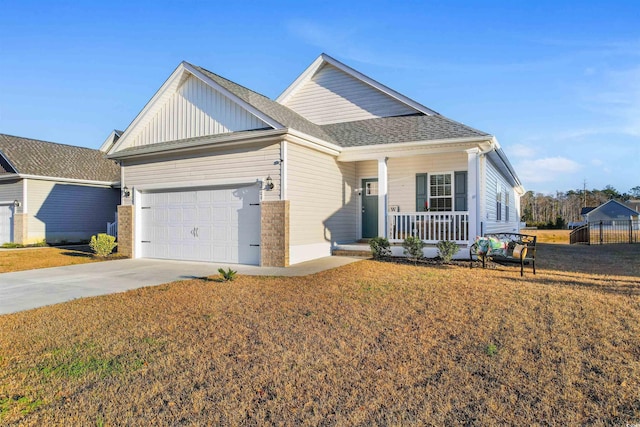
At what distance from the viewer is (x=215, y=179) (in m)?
11.7

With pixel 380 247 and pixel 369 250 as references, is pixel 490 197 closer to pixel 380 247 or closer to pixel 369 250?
pixel 369 250

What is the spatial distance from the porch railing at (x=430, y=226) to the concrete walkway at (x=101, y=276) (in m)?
1.81

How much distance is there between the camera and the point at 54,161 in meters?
20.8

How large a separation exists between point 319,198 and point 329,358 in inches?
324

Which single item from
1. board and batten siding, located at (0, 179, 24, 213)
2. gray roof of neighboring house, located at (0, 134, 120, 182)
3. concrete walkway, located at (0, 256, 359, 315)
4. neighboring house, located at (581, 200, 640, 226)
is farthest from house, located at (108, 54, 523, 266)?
neighboring house, located at (581, 200, 640, 226)

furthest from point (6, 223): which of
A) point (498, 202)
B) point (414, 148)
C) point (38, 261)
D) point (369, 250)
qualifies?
point (498, 202)

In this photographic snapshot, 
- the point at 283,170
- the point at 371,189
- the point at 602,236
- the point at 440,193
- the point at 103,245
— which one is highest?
the point at 283,170

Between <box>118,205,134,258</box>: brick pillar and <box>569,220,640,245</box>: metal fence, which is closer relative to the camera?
<box>118,205,134,258</box>: brick pillar

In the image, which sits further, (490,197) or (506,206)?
(506,206)

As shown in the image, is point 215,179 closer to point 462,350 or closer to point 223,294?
point 223,294

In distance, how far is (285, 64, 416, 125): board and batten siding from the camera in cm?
1463

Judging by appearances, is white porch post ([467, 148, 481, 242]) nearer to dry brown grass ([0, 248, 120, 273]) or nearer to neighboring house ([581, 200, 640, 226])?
dry brown grass ([0, 248, 120, 273])

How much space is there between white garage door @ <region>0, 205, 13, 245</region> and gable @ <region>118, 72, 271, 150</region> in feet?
35.4

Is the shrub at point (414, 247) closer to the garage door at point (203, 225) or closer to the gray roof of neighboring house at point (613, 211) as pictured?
the garage door at point (203, 225)
